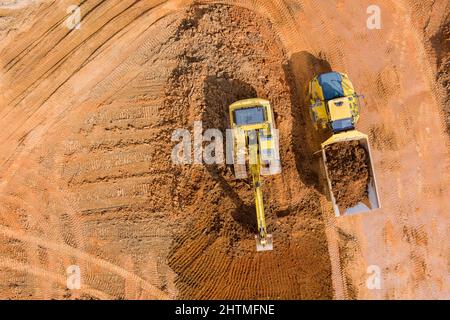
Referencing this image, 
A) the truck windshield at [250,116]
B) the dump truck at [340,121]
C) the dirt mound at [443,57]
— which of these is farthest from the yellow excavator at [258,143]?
the dirt mound at [443,57]

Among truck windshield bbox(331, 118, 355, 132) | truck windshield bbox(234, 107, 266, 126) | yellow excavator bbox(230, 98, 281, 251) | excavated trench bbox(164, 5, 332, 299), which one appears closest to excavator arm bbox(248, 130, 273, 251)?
yellow excavator bbox(230, 98, 281, 251)

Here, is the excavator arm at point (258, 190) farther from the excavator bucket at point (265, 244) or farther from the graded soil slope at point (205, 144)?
the graded soil slope at point (205, 144)

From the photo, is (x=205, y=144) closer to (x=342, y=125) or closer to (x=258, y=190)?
(x=258, y=190)

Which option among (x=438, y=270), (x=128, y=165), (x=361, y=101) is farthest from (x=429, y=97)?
(x=128, y=165)

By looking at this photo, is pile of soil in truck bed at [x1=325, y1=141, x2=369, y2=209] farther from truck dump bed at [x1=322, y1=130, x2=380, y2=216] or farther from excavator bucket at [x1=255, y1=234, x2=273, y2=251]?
excavator bucket at [x1=255, y1=234, x2=273, y2=251]

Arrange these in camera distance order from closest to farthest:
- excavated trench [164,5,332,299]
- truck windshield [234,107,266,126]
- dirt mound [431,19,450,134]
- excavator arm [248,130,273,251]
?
excavator arm [248,130,273,251]
truck windshield [234,107,266,126]
excavated trench [164,5,332,299]
dirt mound [431,19,450,134]

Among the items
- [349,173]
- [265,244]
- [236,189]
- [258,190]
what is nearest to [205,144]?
[236,189]
